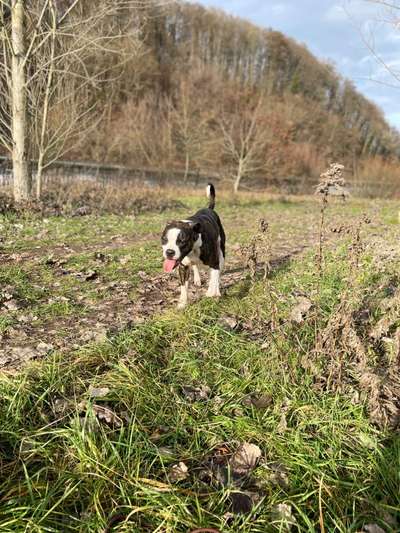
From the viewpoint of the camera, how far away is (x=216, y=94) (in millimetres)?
50438

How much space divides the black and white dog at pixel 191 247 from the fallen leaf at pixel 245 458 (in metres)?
2.05

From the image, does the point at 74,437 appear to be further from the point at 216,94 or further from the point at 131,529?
the point at 216,94

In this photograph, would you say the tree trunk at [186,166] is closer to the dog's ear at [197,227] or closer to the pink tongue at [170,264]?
the dog's ear at [197,227]

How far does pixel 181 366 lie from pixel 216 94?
174 ft

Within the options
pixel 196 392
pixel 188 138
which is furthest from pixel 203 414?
pixel 188 138

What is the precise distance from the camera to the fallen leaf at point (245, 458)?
6.82ft

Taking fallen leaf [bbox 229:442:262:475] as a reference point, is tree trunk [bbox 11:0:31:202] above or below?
above

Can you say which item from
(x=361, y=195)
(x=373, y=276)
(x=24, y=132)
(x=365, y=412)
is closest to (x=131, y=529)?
(x=365, y=412)

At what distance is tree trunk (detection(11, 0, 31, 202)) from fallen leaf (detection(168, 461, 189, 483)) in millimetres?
9824

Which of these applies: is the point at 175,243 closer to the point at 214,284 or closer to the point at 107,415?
the point at 214,284

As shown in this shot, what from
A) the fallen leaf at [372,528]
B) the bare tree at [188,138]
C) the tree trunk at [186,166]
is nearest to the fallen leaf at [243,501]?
the fallen leaf at [372,528]

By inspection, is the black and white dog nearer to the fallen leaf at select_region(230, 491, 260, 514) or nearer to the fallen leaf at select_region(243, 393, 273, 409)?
the fallen leaf at select_region(243, 393, 273, 409)

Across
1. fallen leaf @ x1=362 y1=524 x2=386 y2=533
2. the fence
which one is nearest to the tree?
the fence

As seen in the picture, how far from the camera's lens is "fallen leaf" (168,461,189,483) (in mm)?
1969
